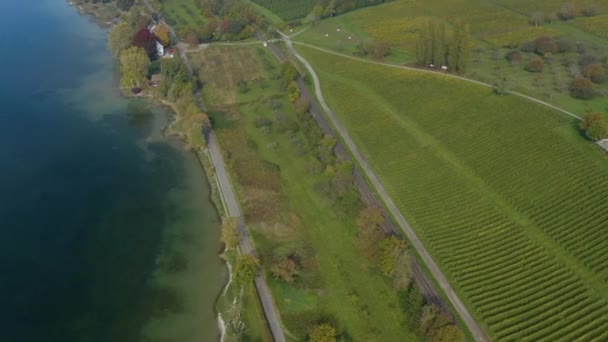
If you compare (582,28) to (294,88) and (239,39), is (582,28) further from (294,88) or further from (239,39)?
(239,39)

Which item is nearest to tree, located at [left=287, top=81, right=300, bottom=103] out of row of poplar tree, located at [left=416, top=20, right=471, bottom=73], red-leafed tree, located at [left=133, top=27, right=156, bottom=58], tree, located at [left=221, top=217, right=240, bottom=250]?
row of poplar tree, located at [left=416, top=20, right=471, bottom=73]

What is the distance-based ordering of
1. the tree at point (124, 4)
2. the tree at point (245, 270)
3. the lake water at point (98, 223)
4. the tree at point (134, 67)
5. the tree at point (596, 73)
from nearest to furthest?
the lake water at point (98, 223) → the tree at point (245, 270) → the tree at point (596, 73) → the tree at point (134, 67) → the tree at point (124, 4)

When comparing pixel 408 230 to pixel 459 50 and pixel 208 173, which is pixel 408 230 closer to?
pixel 208 173

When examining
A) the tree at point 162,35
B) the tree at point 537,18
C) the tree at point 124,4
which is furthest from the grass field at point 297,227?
the tree at point 124,4

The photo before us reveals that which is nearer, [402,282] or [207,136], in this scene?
[402,282]

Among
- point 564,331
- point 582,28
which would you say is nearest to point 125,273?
point 564,331

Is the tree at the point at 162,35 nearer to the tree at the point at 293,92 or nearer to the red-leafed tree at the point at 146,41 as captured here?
the red-leafed tree at the point at 146,41
